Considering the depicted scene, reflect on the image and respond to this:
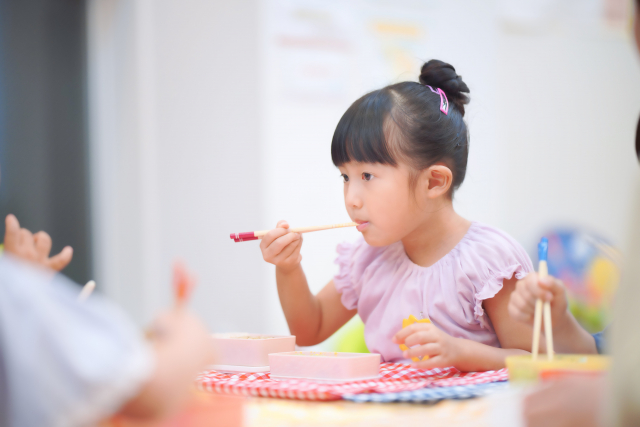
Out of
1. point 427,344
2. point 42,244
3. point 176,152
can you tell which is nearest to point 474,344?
point 427,344

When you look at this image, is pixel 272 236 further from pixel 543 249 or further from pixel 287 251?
pixel 543 249

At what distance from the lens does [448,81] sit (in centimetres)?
116

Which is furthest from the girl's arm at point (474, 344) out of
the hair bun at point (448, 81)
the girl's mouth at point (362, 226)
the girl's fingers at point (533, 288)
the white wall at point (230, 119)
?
the white wall at point (230, 119)

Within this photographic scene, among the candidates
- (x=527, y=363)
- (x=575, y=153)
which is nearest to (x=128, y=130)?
(x=527, y=363)

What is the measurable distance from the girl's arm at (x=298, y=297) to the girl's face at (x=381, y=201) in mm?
131

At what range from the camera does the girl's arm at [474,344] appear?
2.66 feet

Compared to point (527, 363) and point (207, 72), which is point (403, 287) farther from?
point (207, 72)

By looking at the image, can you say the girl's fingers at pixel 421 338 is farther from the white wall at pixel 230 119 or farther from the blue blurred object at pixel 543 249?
the white wall at pixel 230 119

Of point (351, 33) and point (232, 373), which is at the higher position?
point (351, 33)

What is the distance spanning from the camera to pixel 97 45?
7.97ft

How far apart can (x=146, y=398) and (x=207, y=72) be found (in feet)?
7.08

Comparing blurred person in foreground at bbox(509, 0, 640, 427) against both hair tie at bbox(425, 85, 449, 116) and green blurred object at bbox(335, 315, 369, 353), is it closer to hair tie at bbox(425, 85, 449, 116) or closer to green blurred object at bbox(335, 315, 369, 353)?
hair tie at bbox(425, 85, 449, 116)

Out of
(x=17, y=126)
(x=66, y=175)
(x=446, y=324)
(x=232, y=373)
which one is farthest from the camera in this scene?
(x=66, y=175)

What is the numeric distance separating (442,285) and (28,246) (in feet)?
2.19
